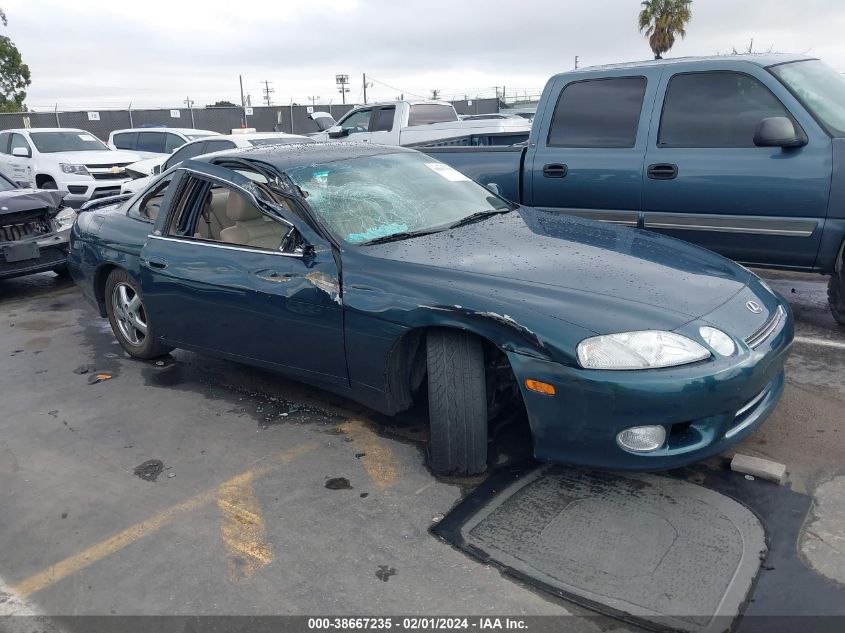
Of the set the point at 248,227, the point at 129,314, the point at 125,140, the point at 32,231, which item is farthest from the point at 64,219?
the point at 125,140

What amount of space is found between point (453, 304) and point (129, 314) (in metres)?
3.07

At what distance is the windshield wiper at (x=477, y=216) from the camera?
4.02 meters

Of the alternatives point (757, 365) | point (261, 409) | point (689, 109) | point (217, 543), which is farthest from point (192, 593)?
point (689, 109)

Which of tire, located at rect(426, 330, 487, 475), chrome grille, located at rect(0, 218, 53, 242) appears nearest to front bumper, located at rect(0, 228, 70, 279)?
chrome grille, located at rect(0, 218, 53, 242)

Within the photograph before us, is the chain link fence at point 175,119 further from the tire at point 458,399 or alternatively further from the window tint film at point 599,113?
the tire at point 458,399

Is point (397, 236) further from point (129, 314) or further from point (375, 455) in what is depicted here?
point (129, 314)

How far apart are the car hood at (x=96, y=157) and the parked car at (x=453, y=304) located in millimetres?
8905

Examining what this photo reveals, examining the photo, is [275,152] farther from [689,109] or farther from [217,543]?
[689,109]

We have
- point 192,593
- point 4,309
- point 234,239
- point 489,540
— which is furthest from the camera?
point 4,309

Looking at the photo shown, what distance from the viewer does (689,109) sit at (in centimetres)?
518

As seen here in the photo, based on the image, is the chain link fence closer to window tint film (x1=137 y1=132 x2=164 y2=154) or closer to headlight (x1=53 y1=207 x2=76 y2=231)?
window tint film (x1=137 y1=132 x2=164 y2=154)

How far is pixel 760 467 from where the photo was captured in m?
3.18

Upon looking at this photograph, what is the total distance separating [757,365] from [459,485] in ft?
4.66

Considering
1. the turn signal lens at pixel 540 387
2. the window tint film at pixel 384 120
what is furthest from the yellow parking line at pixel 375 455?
the window tint film at pixel 384 120
